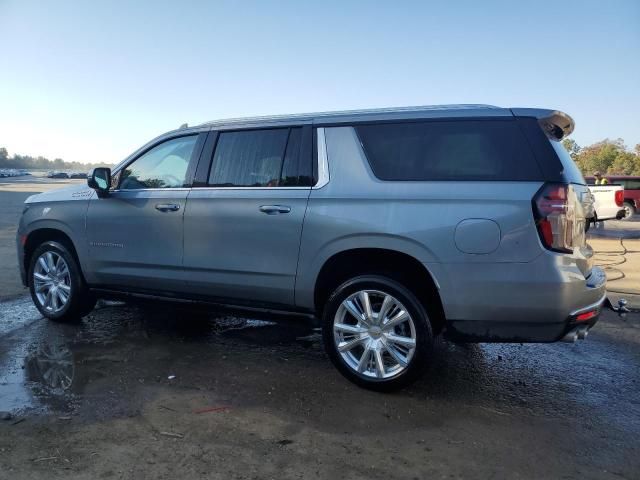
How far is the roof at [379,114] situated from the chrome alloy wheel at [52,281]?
88.9 inches

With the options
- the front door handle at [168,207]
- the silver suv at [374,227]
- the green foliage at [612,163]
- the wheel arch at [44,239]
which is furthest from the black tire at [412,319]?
the green foliage at [612,163]

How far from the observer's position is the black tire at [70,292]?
496 centimetres

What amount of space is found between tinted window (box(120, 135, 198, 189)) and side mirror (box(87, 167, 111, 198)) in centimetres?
13

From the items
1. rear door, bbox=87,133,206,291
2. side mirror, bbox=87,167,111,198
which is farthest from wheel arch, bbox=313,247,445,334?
side mirror, bbox=87,167,111,198

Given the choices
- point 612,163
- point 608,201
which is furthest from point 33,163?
point 608,201

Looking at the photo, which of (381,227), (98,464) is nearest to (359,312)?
(381,227)

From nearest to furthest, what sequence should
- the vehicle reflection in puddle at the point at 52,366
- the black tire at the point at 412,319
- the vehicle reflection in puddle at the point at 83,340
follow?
the black tire at the point at 412,319
the vehicle reflection in puddle at the point at 83,340
the vehicle reflection in puddle at the point at 52,366

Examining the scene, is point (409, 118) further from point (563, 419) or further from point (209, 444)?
point (209, 444)

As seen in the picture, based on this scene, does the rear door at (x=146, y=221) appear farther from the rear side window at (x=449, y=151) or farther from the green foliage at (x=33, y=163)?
the green foliage at (x=33, y=163)

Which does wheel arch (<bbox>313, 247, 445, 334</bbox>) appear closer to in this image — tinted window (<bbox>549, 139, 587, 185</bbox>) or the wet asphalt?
the wet asphalt

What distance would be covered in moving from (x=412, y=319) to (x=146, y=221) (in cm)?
253

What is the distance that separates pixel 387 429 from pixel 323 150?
1999 millimetres

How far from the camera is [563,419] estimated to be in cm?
320

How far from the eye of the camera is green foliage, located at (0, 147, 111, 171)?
12812cm
